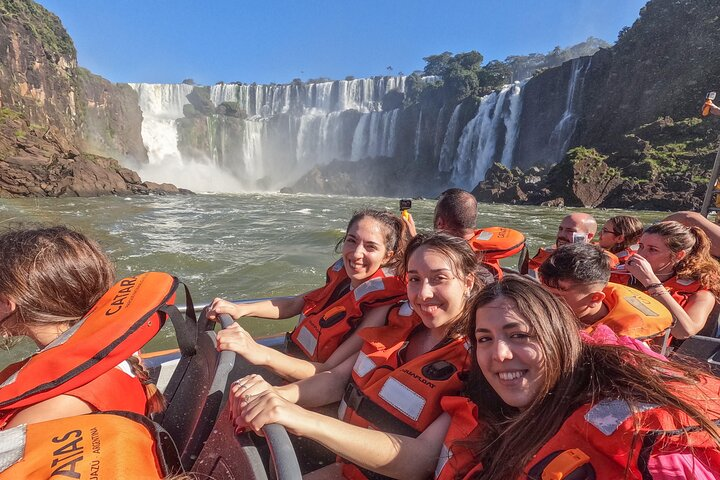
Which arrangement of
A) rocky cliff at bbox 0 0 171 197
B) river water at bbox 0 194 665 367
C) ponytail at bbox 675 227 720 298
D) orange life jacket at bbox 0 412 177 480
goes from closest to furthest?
orange life jacket at bbox 0 412 177 480 → ponytail at bbox 675 227 720 298 → river water at bbox 0 194 665 367 → rocky cliff at bbox 0 0 171 197

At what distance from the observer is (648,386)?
0.98 metres

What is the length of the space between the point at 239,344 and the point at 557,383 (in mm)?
1152

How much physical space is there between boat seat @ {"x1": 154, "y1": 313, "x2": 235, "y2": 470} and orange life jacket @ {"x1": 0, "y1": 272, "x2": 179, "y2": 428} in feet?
0.72

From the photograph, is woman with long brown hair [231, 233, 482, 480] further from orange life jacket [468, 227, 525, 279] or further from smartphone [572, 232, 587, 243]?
smartphone [572, 232, 587, 243]

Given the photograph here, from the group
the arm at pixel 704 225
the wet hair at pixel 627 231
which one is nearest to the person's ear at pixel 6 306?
the arm at pixel 704 225

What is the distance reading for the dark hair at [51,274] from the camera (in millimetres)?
1248

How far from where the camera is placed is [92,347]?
1.12 m

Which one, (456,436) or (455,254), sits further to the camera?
(455,254)

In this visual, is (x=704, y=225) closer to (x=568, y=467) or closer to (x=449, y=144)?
(x=568, y=467)

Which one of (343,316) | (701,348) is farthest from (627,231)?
(343,316)

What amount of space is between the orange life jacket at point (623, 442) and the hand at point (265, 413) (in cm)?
60

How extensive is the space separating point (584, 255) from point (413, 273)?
33.8 inches

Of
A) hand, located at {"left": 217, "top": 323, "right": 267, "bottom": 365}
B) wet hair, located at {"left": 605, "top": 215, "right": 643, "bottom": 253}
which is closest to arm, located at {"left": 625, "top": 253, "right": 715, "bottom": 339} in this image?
wet hair, located at {"left": 605, "top": 215, "right": 643, "bottom": 253}

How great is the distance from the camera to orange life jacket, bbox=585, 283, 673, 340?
79.1 inches
